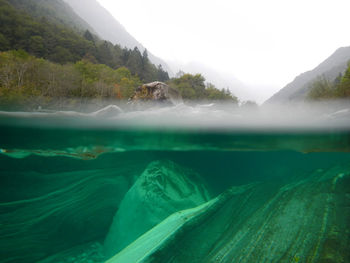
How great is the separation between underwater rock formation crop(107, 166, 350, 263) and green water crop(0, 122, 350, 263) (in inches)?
0.6

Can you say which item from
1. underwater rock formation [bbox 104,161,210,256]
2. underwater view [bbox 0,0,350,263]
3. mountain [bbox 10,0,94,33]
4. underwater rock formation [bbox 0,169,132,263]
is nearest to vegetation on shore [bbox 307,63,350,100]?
underwater view [bbox 0,0,350,263]

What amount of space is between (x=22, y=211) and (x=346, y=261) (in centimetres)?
634

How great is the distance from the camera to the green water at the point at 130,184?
259 cm

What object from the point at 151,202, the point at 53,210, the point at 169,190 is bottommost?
the point at 53,210

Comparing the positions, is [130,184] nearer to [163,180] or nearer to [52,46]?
[163,180]

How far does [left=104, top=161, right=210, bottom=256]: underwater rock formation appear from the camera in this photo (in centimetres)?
440

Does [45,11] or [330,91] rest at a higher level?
[45,11]

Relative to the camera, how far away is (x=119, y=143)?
5949 millimetres

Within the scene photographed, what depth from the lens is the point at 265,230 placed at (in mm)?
2746

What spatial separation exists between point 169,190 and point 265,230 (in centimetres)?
249

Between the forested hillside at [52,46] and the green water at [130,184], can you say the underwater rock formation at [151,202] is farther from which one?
the forested hillside at [52,46]

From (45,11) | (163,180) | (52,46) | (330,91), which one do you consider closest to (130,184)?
(163,180)

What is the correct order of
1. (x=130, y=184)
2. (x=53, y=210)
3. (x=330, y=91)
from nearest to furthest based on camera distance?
(x=53, y=210) → (x=130, y=184) → (x=330, y=91)

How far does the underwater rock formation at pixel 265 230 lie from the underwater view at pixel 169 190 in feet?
0.05
